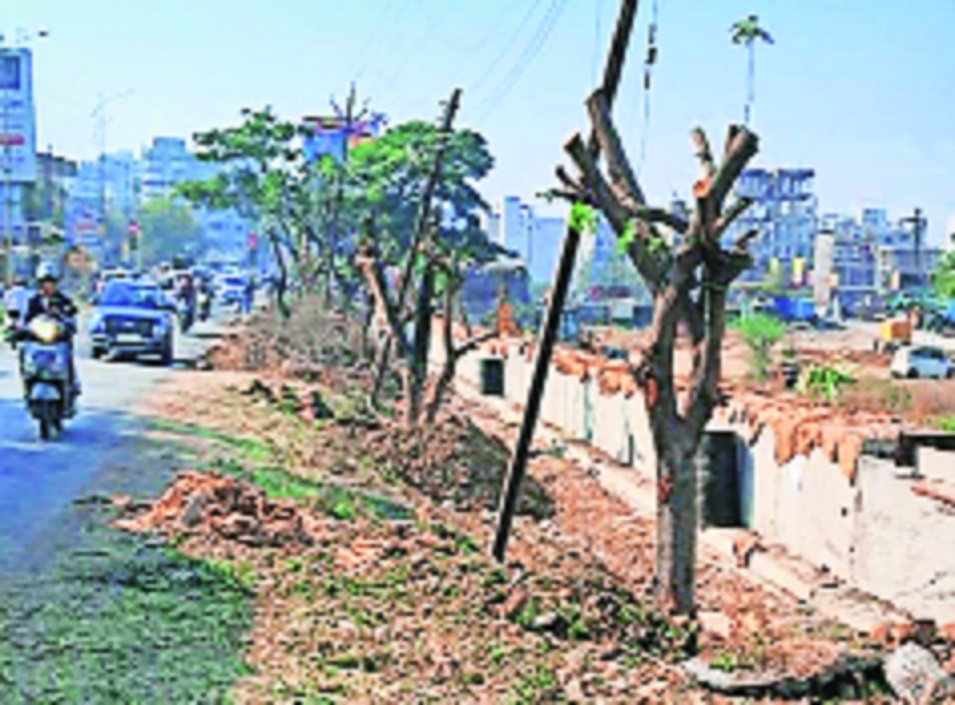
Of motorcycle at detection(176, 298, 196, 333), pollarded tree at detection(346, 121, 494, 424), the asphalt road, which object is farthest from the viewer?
motorcycle at detection(176, 298, 196, 333)

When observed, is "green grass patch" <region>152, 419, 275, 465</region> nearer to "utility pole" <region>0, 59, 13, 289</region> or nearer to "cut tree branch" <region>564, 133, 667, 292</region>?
"cut tree branch" <region>564, 133, 667, 292</region>

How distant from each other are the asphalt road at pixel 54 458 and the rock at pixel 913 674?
5011mm

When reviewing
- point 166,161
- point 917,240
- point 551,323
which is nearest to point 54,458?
point 551,323

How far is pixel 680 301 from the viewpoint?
9477 mm

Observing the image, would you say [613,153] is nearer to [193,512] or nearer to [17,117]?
[193,512]

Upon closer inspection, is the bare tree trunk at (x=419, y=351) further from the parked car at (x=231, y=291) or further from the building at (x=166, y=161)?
the building at (x=166, y=161)

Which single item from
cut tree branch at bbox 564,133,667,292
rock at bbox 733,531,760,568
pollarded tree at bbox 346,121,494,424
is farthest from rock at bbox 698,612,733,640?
pollarded tree at bbox 346,121,494,424

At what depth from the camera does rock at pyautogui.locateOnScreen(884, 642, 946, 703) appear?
743 cm

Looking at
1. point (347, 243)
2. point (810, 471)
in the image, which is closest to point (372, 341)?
point (347, 243)

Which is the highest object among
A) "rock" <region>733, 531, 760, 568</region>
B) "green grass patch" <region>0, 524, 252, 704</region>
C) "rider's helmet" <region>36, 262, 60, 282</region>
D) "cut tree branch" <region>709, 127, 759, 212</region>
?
"cut tree branch" <region>709, 127, 759, 212</region>

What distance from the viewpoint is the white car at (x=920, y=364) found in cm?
4303

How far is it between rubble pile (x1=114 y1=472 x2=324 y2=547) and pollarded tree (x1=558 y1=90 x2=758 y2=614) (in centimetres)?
243

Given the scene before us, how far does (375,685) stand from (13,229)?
65794 millimetres

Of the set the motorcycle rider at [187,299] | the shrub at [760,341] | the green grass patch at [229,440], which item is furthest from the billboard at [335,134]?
the green grass patch at [229,440]
